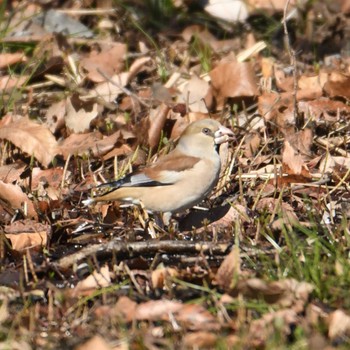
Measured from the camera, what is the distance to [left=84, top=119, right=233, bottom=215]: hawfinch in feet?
17.3

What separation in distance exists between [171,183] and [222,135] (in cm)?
47

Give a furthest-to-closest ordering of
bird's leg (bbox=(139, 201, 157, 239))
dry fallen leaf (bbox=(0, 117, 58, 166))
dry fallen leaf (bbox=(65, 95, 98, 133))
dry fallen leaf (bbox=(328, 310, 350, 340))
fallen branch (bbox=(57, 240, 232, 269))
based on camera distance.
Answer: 1. dry fallen leaf (bbox=(65, 95, 98, 133))
2. dry fallen leaf (bbox=(0, 117, 58, 166))
3. bird's leg (bbox=(139, 201, 157, 239))
4. fallen branch (bbox=(57, 240, 232, 269))
5. dry fallen leaf (bbox=(328, 310, 350, 340))

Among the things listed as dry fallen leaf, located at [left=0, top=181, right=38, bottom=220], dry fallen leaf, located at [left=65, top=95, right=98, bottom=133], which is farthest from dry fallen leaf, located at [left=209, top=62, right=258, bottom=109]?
dry fallen leaf, located at [left=0, top=181, right=38, bottom=220]

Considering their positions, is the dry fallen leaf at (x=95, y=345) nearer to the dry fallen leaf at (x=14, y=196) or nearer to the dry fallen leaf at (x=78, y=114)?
the dry fallen leaf at (x=14, y=196)

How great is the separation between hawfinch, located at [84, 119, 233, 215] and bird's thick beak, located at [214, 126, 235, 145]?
77mm

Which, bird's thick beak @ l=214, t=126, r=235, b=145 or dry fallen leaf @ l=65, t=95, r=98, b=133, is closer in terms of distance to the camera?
bird's thick beak @ l=214, t=126, r=235, b=145

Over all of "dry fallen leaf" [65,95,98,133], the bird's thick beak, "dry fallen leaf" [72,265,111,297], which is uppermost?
the bird's thick beak

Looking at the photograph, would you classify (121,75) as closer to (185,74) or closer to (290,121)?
(185,74)

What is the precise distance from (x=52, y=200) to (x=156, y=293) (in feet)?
4.53

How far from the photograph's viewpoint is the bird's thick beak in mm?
5535

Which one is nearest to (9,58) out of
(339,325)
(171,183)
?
(171,183)

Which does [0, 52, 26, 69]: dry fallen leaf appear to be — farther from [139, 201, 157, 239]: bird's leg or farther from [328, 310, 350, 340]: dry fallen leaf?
[328, 310, 350, 340]: dry fallen leaf

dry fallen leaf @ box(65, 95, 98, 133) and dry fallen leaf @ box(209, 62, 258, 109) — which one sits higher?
dry fallen leaf @ box(209, 62, 258, 109)

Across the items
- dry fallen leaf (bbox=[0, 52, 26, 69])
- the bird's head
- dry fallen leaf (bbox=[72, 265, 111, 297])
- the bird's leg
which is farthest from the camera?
dry fallen leaf (bbox=[0, 52, 26, 69])
